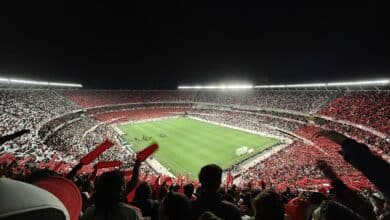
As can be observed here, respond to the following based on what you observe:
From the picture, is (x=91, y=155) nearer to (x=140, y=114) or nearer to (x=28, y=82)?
(x=28, y=82)

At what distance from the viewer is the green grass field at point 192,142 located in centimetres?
3425

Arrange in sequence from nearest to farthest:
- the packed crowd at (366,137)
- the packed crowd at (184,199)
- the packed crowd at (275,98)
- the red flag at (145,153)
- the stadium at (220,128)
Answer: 1. the packed crowd at (184,199)
2. the red flag at (145,153)
3. the stadium at (220,128)
4. the packed crowd at (366,137)
5. the packed crowd at (275,98)

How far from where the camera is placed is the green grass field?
34250 mm

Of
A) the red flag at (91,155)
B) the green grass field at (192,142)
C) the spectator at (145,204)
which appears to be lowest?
the green grass field at (192,142)

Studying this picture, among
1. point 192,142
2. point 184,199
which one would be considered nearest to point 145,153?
point 184,199

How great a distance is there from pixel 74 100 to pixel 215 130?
35.6m

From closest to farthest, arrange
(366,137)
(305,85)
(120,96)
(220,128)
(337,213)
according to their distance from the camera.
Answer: (337,213) < (366,137) < (220,128) < (305,85) < (120,96)

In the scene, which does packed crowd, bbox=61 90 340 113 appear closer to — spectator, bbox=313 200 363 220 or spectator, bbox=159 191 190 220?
spectator, bbox=159 191 190 220

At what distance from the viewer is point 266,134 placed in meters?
46.8

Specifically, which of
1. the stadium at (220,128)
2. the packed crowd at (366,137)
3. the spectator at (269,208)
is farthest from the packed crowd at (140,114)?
the spectator at (269,208)

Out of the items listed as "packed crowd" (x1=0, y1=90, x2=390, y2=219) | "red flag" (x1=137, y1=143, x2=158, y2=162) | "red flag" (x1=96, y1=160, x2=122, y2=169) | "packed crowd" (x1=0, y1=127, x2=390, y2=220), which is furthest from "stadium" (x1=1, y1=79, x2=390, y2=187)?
"red flag" (x1=137, y1=143, x2=158, y2=162)

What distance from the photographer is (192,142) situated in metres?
44.2

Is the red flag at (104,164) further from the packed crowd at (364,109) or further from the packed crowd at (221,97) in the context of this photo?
the packed crowd at (221,97)

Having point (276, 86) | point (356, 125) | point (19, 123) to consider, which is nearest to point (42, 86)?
point (19, 123)
